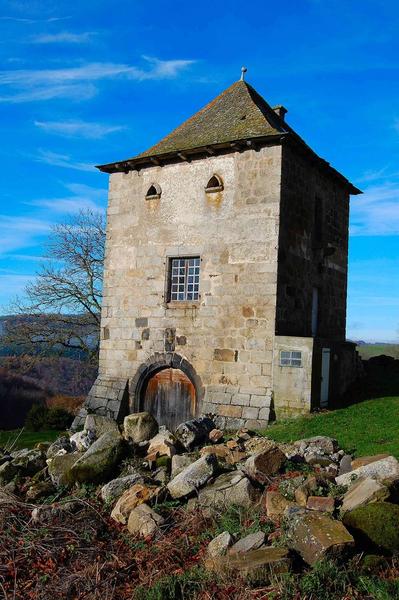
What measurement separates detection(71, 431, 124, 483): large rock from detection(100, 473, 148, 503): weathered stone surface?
0.45 meters

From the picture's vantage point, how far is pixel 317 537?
21.4ft

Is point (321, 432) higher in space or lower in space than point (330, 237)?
lower

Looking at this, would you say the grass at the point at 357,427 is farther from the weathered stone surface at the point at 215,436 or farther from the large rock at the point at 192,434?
the large rock at the point at 192,434

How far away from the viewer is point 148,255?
53.5ft

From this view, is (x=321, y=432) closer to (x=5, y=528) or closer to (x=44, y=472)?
(x=44, y=472)

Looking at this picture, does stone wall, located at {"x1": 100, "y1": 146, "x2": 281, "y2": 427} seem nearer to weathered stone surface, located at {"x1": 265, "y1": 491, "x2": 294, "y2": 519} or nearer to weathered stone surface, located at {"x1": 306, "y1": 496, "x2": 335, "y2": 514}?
weathered stone surface, located at {"x1": 265, "y1": 491, "x2": 294, "y2": 519}

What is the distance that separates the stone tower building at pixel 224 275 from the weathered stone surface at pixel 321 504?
5.82 m

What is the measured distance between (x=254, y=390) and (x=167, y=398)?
9.40ft

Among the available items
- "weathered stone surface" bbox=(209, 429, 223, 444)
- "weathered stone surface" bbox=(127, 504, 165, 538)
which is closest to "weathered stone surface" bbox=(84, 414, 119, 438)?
"weathered stone surface" bbox=(209, 429, 223, 444)

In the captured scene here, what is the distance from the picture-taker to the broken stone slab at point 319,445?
10.3m

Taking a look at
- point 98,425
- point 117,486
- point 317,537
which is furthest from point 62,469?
point 317,537

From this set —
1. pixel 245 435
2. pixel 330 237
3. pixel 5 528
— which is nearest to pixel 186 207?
pixel 330 237

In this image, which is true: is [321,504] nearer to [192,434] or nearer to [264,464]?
[264,464]

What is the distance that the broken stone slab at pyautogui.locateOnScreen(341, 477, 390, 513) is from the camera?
24.3 feet
